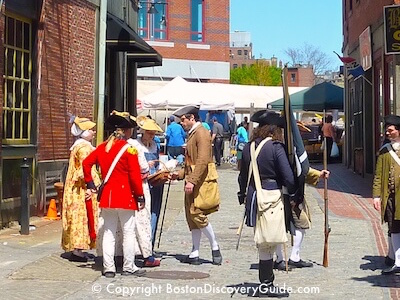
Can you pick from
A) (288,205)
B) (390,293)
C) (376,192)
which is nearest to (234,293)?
(288,205)

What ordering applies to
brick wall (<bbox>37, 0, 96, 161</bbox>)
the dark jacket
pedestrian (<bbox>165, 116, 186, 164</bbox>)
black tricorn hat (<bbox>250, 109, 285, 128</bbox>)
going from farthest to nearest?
pedestrian (<bbox>165, 116, 186, 164</bbox>), brick wall (<bbox>37, 0, 96, 161</bbox>), black tricorn hat (<bbox>250, 109, 285, 128</bbox>), the dark jacket

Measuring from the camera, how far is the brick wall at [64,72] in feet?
45.3

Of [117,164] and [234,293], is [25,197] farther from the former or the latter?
[234,293]

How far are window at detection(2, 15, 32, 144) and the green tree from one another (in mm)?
68260

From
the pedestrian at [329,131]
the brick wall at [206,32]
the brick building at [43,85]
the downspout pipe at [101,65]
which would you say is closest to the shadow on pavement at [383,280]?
the brick building at [43,85]

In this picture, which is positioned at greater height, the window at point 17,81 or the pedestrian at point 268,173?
the window at point 17,81

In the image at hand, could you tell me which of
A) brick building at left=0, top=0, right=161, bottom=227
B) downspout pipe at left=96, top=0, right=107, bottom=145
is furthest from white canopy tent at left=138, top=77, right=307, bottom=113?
downspout pipe at left=96, top=0, right=107, bottom=145

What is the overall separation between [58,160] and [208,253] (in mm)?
4569

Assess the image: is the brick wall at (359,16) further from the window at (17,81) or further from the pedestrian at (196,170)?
the pedestrian at (196,170)

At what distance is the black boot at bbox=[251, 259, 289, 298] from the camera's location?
312 inches

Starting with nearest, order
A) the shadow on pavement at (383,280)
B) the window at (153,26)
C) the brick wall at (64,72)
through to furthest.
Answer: the shadow on pavement at (383,280) → the brick wall at (64,72) → the window at (153,26)

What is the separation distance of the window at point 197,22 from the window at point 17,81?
34.4 metres

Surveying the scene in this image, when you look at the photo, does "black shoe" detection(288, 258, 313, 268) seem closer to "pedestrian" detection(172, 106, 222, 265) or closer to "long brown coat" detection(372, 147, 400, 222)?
"pedestrian" detection(172, 106, 222, 265)

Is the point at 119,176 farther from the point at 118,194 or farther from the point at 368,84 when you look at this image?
the point at 368,84
